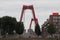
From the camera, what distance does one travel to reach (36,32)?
15050 cm

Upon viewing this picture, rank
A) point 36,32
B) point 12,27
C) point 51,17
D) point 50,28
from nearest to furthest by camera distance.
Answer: point 50,28 → point 12,27 → point 36,32 → point 51,17

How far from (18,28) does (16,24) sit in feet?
5.71

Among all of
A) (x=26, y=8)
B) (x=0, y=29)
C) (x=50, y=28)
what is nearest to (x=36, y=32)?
(x=26, y=8)

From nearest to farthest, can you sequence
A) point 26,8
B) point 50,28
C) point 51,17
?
point 50,28, point 26,8, point 51,17

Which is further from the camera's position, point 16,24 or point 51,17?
point 51,17

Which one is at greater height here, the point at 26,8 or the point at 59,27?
the point at 26,8

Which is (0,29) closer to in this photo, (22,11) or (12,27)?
(12,27)

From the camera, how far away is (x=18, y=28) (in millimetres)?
123312

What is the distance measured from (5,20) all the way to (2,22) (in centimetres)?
145

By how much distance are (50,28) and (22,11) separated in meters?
48.8

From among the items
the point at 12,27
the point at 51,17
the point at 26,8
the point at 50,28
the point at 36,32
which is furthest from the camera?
the point at 51,17

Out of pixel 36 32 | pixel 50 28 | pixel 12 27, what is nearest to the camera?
pixel 50 28

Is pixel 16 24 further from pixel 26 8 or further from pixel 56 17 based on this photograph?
pixel 56 17

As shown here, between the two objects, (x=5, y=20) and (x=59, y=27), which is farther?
(x=59, y=27)
